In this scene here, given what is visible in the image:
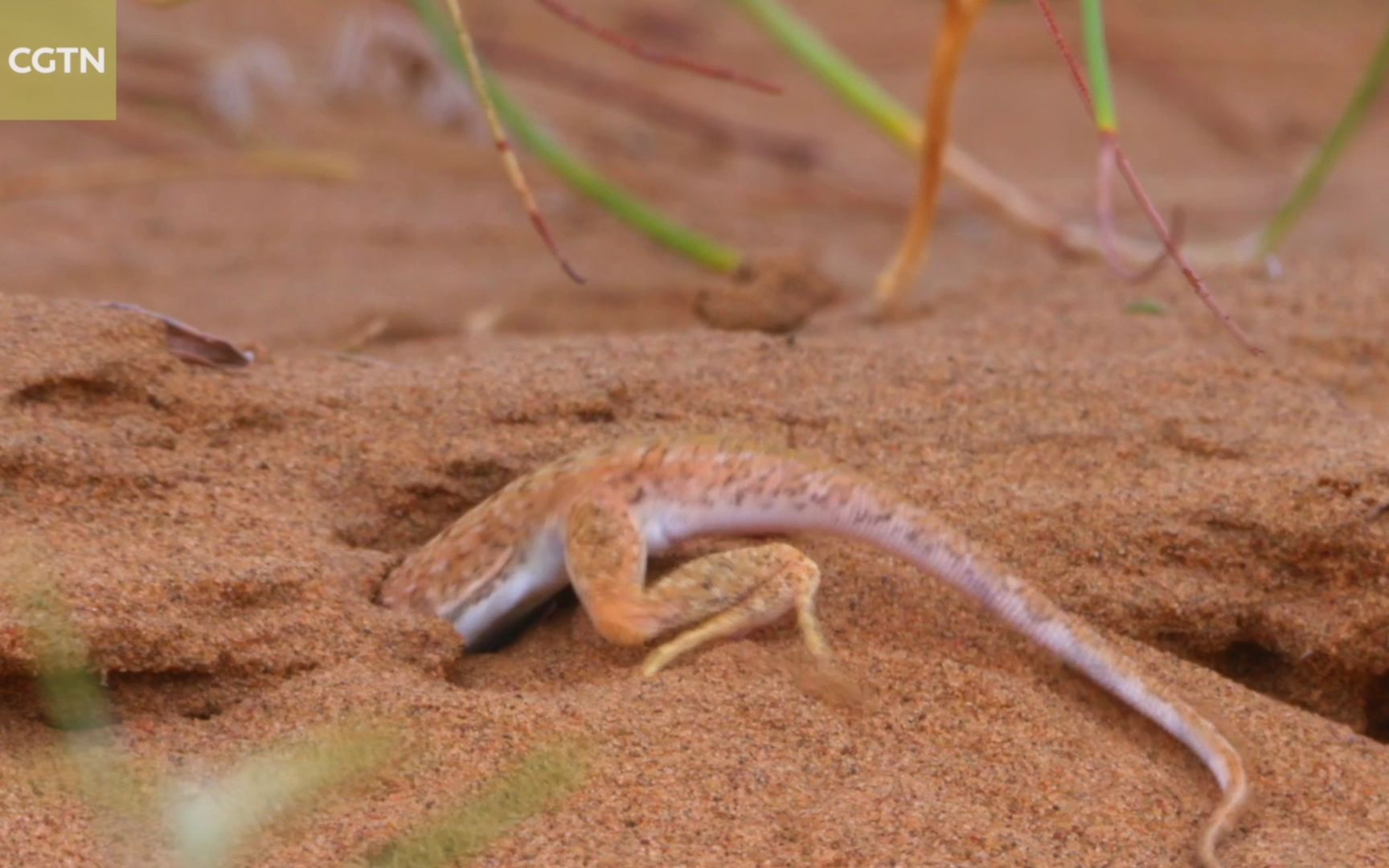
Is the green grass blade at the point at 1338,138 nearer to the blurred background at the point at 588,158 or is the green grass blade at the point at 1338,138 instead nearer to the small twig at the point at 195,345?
the blurred background at the point at 588,158

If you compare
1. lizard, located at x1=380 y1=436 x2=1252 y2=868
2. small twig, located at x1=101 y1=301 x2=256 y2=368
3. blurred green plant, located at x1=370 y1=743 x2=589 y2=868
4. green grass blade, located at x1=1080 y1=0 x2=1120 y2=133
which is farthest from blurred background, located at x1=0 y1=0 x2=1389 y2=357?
blurred green plant, located at x1=370 y1=743 x2=589 y2=868

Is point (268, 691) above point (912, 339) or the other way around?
the other way around

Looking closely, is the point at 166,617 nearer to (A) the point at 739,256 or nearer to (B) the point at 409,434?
(B) the point at 409,434

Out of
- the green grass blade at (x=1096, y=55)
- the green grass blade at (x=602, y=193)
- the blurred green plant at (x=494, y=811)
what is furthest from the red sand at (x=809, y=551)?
the green grass blade at (x=1096, y=55)

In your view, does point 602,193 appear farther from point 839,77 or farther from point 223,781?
point 223,781

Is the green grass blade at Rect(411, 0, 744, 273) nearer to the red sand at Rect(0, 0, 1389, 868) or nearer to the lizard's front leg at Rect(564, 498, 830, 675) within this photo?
the red sand at Rect(0, 0, 1389, 868)

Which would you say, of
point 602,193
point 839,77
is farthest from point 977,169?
point 602,193

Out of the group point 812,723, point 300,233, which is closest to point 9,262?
point 300,233
